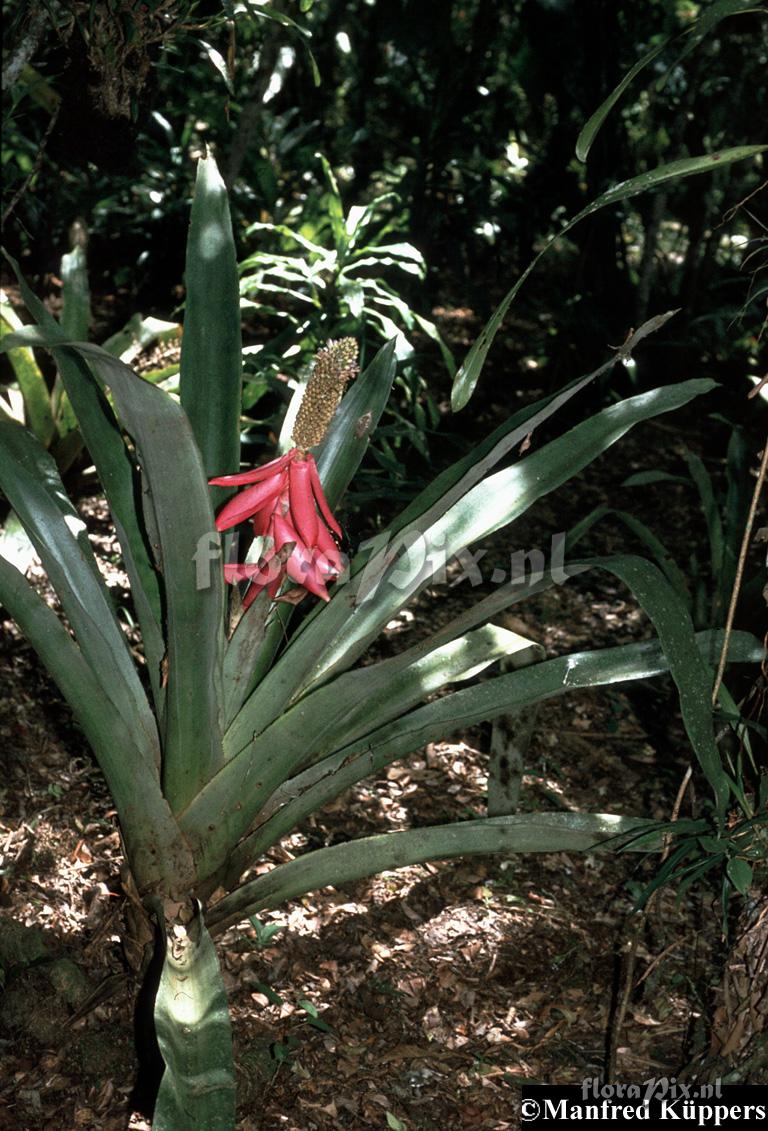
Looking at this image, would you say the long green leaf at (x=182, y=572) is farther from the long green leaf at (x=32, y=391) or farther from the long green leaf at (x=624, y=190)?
the long green leaf at (x=32, y=391)

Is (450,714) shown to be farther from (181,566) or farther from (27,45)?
(27,45)

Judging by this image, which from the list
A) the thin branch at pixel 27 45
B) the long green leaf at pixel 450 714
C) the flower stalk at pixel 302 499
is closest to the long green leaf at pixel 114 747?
the long green leaf at pixel 450 714

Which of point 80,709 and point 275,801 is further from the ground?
point 80,709

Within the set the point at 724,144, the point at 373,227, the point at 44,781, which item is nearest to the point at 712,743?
the point at 44,781

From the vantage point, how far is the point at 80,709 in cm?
150

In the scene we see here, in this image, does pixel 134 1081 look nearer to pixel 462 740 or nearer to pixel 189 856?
pixel 189 856

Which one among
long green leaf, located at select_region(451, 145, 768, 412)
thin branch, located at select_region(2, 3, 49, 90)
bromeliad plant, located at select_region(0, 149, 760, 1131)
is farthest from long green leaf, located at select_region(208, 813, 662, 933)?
thin branch, located at select_region(2, 3, 49, 90)

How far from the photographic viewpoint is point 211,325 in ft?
5.56

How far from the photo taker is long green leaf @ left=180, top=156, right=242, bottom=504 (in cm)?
168

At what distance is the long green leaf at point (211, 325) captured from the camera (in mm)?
1682

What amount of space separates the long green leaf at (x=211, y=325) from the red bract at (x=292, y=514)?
0.20 m

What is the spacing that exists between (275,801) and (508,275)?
4.18 m

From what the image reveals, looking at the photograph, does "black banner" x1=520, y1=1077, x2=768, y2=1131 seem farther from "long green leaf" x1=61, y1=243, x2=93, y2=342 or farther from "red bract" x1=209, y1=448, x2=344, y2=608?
"long green leaf" x1=61, y1=243, x2=93, y2=342

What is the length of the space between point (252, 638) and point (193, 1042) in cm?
61
